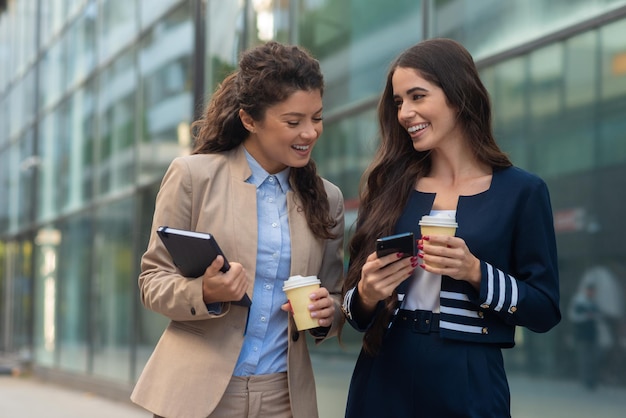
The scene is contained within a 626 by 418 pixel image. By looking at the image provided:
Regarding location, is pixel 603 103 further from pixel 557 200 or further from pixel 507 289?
pixel 507 289

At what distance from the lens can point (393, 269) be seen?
96.0 inches

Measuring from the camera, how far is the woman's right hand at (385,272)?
2428mm

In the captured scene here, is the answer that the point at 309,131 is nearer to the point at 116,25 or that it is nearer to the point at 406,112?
the point at 406,112

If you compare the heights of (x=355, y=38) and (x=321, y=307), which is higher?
(x=355, y=38)

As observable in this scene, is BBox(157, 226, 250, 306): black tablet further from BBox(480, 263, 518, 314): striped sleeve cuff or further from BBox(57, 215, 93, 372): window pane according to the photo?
BBox(57, 215, 93, 372): window pane

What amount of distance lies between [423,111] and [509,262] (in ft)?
1.60

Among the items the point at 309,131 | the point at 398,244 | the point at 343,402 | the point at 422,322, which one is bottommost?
the point at 343,402

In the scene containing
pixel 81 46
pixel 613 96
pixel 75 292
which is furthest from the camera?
pixel 81 46

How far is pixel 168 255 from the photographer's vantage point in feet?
8.98

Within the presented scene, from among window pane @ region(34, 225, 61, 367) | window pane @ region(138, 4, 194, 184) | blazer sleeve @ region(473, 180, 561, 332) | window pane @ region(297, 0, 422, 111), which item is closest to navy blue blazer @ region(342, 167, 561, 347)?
blazer sleeve @ region(473, 180, 561, 332)

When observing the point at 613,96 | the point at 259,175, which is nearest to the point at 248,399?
the point at 259,175

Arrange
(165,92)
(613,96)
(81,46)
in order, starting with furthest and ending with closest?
(81,46) → (165,92) → (613,96)

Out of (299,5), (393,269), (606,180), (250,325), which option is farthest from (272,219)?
(299,5)

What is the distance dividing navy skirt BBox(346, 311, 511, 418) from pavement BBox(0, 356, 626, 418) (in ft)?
7.44
